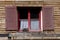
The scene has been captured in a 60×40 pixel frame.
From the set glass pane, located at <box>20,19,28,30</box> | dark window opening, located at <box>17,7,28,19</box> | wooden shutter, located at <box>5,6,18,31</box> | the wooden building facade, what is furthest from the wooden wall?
glass pane, located at <box>20,19,28,30</box>

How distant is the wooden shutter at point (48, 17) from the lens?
32.9ft

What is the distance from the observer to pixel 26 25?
10.3 metres

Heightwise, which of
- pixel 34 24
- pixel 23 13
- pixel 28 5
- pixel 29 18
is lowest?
pixel 34 24

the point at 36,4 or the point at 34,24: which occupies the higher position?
the point at 36,4

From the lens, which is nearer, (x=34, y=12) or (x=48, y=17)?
(x=48, y=17)

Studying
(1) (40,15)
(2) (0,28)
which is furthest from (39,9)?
(2) (0,28)

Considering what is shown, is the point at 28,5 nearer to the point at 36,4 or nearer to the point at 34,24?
the point at 36,4

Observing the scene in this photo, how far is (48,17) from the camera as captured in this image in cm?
1006

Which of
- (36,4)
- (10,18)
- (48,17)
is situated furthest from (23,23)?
(48,17)

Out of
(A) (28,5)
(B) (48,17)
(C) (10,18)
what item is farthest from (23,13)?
(B) (48,17)

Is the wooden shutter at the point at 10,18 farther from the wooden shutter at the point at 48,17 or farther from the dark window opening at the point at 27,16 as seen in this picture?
the wooden shutter at the point at 48,17

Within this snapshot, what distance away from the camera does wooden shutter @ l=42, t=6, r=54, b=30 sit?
10.0 meters

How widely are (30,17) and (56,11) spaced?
113 centimetres

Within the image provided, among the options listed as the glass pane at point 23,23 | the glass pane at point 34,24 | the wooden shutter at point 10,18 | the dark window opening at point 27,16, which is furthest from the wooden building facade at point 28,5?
the glass pane at point 34,24
